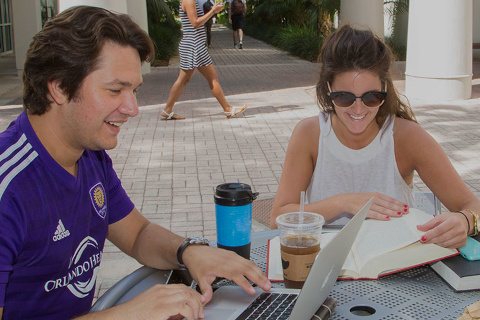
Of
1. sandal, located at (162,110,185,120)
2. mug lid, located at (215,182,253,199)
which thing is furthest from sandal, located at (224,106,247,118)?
mug lid, located at (215,182,253,199)

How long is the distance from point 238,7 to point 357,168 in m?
22.7

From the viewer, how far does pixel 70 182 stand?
6.03 feet

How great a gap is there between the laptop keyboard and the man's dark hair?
829 mm

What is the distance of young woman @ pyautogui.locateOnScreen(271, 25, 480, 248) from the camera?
2715 mm

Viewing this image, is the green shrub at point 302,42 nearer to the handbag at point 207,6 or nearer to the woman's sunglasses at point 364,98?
the handbag at point 207,6

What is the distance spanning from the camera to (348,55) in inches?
109

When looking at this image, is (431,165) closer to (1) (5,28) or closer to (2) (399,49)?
(2) (399,49)

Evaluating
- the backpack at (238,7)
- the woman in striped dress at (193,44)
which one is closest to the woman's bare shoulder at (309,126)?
the woman in striped dress at (193,44)

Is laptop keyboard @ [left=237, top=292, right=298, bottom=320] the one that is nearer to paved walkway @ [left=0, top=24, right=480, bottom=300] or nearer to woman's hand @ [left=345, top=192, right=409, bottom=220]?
woman's hand @ [left=345, top=192, right=409, bottom=220]

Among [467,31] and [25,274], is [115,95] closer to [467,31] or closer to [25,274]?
[25,274]

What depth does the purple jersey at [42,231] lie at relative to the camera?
1635 millimetres

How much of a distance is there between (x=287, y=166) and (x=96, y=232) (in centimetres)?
112

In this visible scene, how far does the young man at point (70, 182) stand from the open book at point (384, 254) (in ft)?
0.97

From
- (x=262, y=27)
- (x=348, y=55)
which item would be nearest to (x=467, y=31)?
(x=348, y=55)
